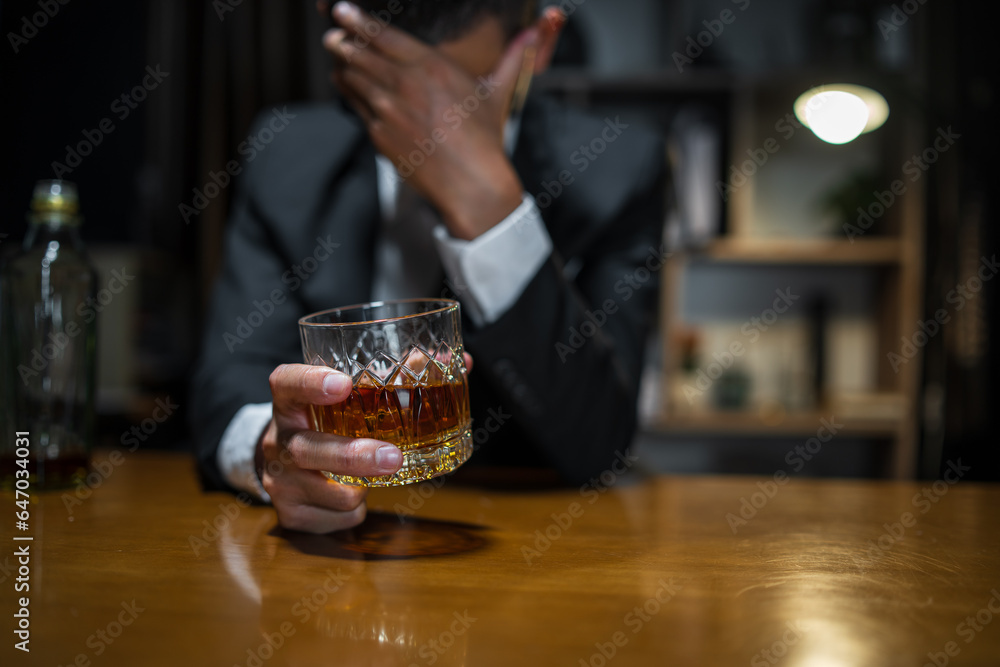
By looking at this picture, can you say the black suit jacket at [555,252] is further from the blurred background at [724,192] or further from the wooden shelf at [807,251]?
the wooden shelf at [807,251]

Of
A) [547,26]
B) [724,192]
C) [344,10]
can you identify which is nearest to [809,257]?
[724,192]

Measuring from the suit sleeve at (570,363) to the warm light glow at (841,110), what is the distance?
55.9 inches

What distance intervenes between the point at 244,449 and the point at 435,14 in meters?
0.58

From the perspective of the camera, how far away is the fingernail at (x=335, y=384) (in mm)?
553

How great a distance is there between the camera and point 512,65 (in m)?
0.93

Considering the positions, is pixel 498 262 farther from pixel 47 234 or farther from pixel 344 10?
pixel 47 234

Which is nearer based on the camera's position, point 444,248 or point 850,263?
point 444,248

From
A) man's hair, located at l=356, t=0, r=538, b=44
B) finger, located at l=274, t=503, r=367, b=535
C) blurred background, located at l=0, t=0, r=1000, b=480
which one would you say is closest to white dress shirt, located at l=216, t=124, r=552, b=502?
finger, located at l=274, t=503, r=367, b=535

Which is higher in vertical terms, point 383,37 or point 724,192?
point 383,37

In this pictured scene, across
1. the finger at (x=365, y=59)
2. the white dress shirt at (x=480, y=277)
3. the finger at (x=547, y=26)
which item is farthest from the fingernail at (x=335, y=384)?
the finger at (x=547, y=26)

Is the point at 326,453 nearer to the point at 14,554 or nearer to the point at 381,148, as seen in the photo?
the point at 14,554

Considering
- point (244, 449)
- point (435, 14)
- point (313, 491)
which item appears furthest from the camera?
point (435, 14)

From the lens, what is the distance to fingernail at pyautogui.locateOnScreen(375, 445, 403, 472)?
55 cm

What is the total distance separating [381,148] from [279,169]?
337 millimetres
